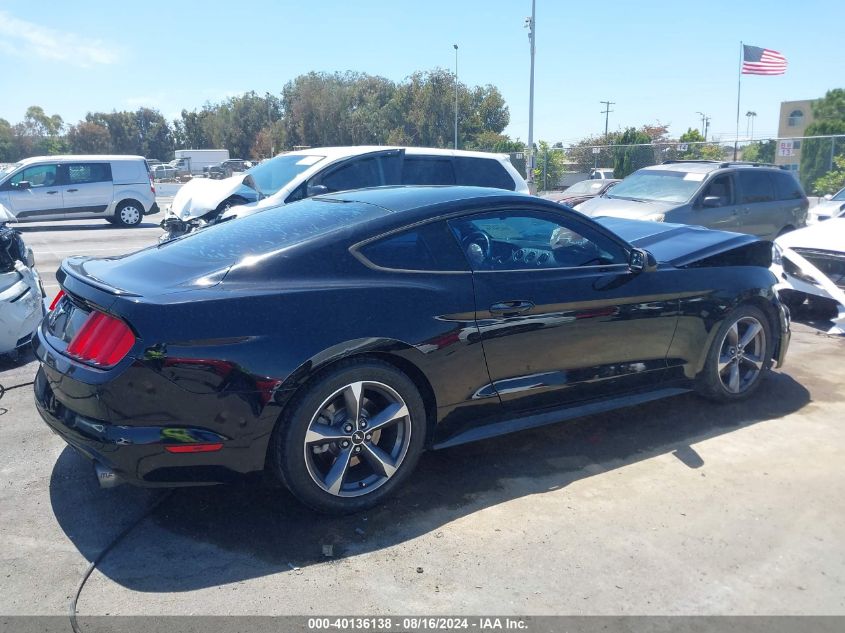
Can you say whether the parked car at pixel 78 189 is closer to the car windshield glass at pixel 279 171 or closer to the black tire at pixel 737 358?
the car windshield glass at pixel 279 171

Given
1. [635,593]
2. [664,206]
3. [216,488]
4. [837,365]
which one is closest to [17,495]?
[216,488]

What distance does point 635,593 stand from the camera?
289 centimetres

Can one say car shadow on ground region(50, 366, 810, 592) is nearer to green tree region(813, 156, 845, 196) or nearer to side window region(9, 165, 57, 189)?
side window region(9, 165, 57, 189)

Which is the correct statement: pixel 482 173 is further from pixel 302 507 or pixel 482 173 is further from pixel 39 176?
pixel 39 176

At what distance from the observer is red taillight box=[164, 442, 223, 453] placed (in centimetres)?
306

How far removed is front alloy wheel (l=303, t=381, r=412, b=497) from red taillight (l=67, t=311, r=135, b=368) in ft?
2.89

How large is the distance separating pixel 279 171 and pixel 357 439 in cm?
678

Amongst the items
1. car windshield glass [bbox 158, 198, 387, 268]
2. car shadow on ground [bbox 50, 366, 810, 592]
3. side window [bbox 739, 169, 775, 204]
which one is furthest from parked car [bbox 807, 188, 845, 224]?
car windshield glass [bbox 158, 198, 387, 268]

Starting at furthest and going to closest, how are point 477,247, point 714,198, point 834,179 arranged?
1. point 834,179
2. point 714,198
3. point 477,247

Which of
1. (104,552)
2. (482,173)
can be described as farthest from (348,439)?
(482,173)

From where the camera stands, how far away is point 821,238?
720 centimetres

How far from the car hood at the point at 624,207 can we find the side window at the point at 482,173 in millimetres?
1870

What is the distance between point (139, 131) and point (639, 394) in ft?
281

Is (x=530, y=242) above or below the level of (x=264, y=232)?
below
